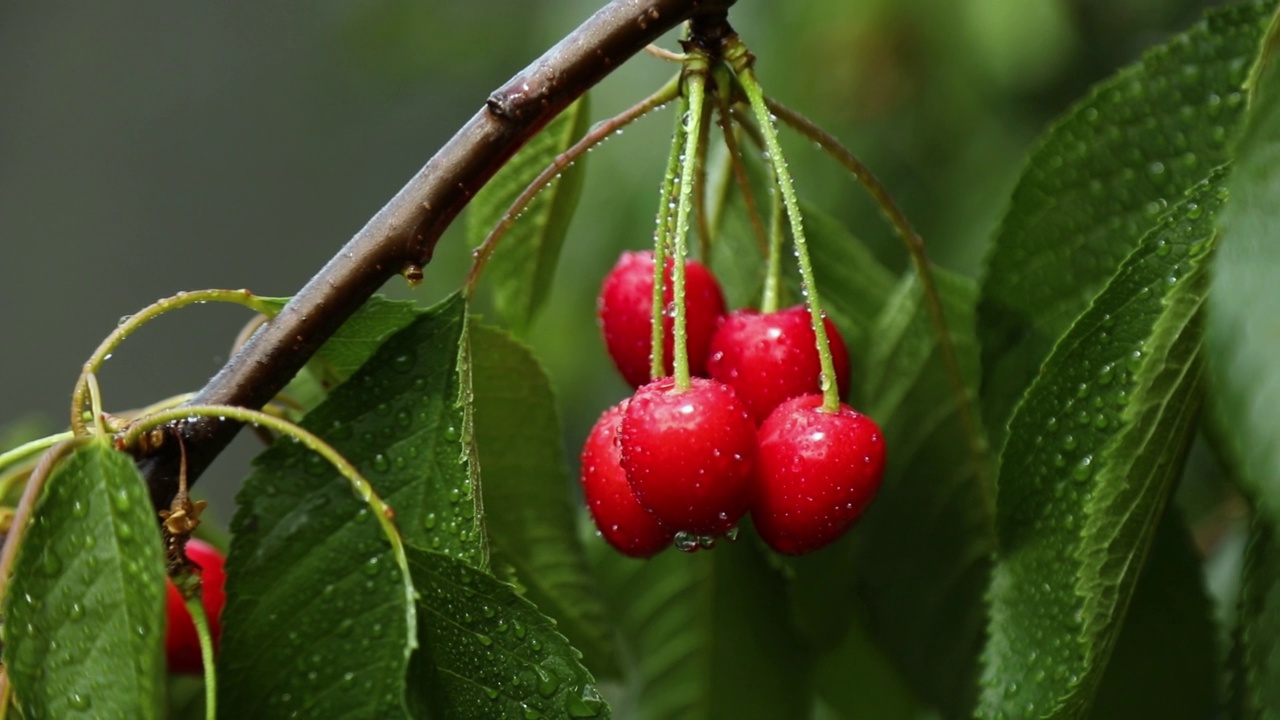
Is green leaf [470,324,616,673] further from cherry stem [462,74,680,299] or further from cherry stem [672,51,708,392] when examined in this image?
cherry stem [672,51,708,392]

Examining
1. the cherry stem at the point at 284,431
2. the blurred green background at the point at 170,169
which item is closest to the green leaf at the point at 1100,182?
the cherry stem at the point at 284,431

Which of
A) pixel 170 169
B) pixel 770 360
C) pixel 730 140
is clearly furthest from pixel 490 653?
pixel 170 169

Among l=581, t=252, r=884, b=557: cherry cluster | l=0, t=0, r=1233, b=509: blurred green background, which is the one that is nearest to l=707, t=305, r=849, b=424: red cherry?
l=581, t=252, r=884, b=557: cherry cluster

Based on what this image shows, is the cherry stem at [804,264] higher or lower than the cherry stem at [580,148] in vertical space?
lower

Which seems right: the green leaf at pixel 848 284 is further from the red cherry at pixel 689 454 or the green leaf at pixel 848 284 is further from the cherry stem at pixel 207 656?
the cherry stem at pixel 207 656

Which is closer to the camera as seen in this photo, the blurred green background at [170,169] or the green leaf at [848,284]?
the green leaf at [848,284]

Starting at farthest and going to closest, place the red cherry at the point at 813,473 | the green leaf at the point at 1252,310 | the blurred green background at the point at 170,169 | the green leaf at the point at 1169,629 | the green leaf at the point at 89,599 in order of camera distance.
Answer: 1. the blurred green background at the point at 170,169
2. the green leaf at the point at 1169,629
3. the red cherry at the point at 813,473
4. the green leaf at the point at 89,599
5. the green leaf at the point at 1252,310

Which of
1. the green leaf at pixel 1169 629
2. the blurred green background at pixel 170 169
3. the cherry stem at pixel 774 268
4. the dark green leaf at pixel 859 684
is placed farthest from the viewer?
the blurred green background at pixel 170 169
